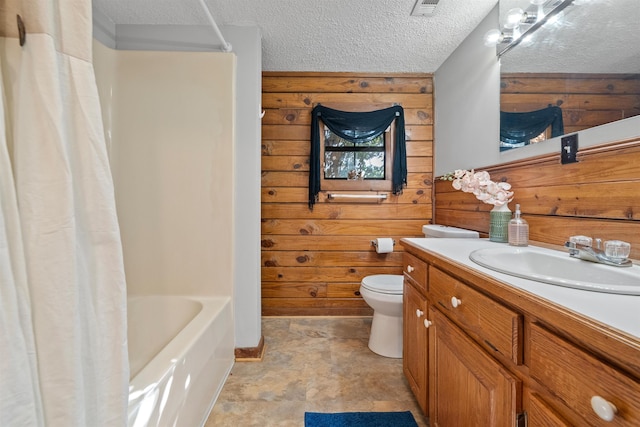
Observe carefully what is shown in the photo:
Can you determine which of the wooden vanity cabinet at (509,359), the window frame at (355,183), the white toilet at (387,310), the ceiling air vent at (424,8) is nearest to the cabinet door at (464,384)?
the wooden vanity cabinet at (509,359)

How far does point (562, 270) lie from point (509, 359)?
0.48 m

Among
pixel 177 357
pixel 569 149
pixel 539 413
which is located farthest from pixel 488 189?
pixel 177 357

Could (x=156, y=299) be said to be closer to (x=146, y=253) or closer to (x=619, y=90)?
(x=146, y=253)

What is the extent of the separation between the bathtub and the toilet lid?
36.1 inches

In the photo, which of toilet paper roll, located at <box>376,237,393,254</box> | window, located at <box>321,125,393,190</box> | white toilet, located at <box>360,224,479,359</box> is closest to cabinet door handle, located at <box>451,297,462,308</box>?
white toilet, located at <box>360,224,479,359</box>

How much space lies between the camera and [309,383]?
1.63m

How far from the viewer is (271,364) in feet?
6.00

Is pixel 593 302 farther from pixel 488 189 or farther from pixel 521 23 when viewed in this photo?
pixel 521 23

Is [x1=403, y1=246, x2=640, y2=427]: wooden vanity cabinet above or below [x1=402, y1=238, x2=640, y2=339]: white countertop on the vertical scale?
below

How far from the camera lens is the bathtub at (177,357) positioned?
0.85m

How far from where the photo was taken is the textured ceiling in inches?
65.5

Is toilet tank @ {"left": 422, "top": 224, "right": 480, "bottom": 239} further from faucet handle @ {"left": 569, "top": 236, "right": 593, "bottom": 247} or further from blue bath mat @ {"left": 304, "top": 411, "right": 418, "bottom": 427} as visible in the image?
blue bath mat @ {"left": 304, "top": 411, "right": 418, "bottom": 427}

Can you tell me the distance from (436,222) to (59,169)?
2434mm

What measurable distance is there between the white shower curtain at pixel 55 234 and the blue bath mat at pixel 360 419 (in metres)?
1.06
